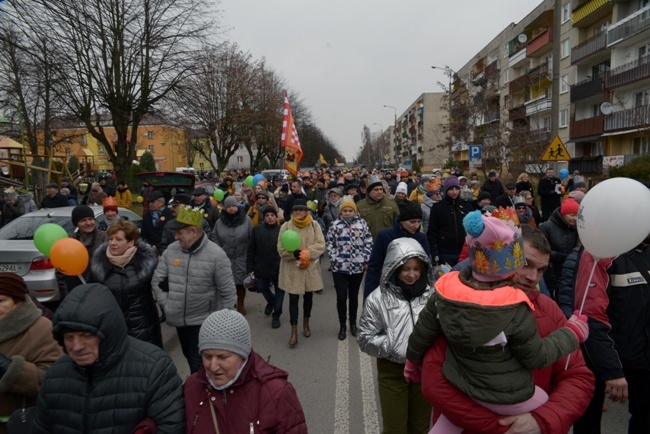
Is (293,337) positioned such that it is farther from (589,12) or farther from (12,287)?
(589,12)

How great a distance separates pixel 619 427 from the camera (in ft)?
12.8

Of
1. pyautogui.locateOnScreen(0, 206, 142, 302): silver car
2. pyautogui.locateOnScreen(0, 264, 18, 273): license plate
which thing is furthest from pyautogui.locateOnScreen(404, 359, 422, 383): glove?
pyautogui.locateOnScreen(0, 264, 18, 273): license plate

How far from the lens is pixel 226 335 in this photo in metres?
2.19

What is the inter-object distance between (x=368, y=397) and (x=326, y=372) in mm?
721

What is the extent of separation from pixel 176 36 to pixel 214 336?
22020mm

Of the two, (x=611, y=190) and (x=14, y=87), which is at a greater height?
(x=14, y=87)

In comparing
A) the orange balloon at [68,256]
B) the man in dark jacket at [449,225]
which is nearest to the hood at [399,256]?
the orange balloon at [68,256]

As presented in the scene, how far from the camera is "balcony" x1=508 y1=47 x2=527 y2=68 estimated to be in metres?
43.3

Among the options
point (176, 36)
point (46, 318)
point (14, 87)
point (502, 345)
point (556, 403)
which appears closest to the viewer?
point (502, 345)

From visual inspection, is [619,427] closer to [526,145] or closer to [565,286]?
[565,286]

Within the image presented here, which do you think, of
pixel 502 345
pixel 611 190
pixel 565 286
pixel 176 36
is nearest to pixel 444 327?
pixel 502 345

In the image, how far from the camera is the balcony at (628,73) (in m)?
25.4

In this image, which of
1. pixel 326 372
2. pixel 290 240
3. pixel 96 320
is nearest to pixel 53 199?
pixel 290 240

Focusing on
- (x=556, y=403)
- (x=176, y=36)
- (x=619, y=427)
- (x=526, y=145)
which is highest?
(x=176, y=36)
